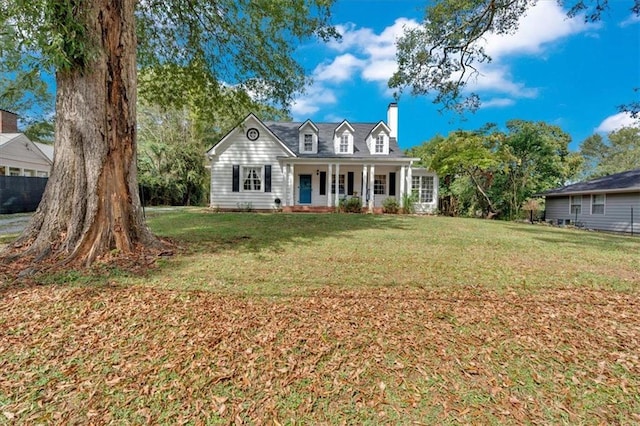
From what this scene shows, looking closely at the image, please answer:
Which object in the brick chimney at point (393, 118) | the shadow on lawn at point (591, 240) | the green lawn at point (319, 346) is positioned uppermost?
the brick chimney at point (393, 118)

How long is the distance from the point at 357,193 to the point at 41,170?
73.7ft

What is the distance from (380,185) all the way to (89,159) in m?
15.6

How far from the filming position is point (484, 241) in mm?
8062

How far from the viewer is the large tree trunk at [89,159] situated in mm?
4656

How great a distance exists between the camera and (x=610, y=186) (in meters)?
16.2

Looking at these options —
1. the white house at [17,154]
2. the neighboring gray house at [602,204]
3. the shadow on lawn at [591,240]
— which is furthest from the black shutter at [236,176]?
the neighboring gray house at [602,204]

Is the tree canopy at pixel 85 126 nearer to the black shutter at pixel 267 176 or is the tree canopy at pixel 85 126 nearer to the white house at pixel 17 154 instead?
the black shutter at pixel 267 176

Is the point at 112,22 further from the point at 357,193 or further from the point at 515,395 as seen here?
the point at 357,193

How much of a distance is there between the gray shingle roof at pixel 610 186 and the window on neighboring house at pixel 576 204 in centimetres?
56

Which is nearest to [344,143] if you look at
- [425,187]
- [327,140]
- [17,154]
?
[327,140]

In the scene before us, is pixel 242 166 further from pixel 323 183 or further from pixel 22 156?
pixel 22 156

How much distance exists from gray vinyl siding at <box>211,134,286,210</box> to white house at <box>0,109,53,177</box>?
10.5 meters

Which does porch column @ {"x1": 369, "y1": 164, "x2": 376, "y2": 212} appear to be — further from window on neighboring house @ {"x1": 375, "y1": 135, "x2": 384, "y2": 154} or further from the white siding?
the white siding

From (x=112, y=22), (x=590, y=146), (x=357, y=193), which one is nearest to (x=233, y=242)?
(x=112, y=22)
